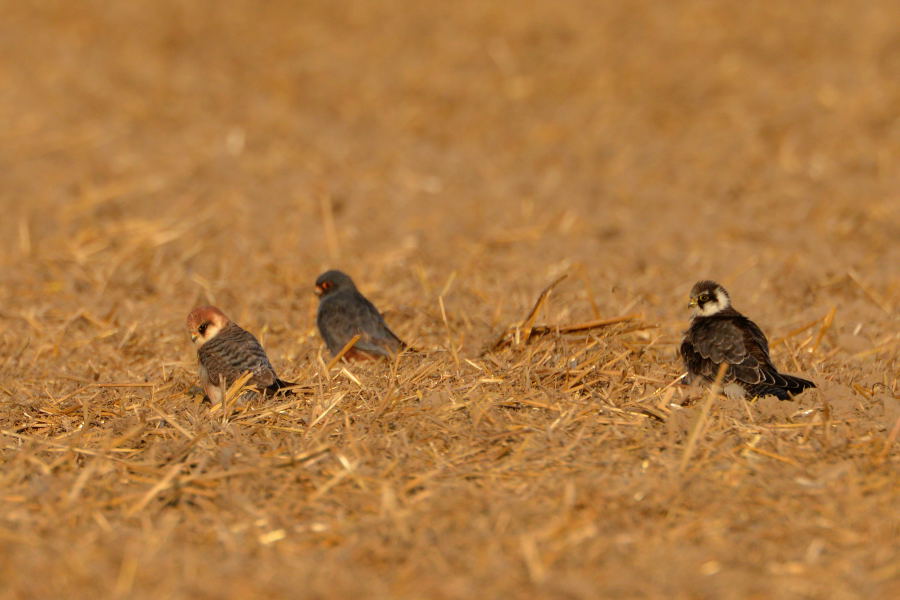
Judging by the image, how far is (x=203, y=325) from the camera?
24.8ft

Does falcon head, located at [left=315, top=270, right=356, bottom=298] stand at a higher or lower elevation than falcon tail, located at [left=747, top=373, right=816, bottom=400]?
higher

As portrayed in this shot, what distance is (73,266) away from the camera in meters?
10.5

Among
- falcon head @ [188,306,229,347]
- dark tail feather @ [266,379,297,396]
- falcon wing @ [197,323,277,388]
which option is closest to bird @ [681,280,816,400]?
dark tail feather @ [266,379,297,396]

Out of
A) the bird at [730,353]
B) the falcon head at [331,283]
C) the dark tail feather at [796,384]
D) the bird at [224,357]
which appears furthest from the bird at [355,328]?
the dark tail feather at [796,384]

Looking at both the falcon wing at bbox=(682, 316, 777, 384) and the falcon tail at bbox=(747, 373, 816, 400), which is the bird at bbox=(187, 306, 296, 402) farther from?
the falcon tail at bbox=(747, 373, 816, 400)

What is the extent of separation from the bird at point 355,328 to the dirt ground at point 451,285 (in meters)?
0.25

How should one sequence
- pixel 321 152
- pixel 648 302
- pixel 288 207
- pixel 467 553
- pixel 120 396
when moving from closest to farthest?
1. pixel 467 553
2. pixel 120 396
3. pixel 648 302
4. pixel 288 207
5. pixel 321 152

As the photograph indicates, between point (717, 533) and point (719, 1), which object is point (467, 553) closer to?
point (717, 533)

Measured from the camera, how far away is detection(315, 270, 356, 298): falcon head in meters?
8.91

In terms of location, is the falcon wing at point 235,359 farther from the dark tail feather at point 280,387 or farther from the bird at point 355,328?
the bird at point 355,328

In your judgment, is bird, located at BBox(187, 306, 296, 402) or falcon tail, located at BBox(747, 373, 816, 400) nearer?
falcon tail, located at BBox(747, 373, 816, 400)

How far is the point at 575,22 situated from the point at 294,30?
433 centimetres

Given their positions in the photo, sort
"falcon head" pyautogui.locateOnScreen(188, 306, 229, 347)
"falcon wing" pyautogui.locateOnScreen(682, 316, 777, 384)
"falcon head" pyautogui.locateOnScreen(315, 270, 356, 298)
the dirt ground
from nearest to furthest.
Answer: the dirt ground < "falcon wing" pyautogui.locateOnScreen(682, 316, 777, 384) < "falcon head" pyautogui.locateOnScreen(188, 306, 229, 347) < "falcon head" pyautogui.locateOnScreen(315, 270, 356, 298)

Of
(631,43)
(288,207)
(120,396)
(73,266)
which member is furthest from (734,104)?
(120,396)
